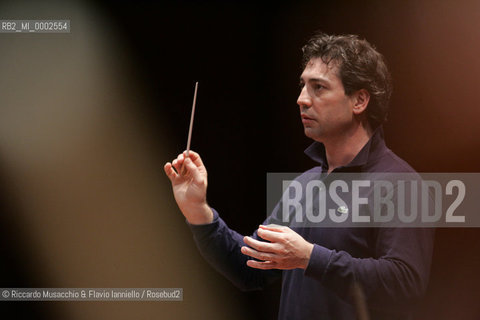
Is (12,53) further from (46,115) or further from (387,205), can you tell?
(387,205)

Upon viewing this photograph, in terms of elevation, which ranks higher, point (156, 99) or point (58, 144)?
point (156, 99)

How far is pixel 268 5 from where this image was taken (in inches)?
77.2

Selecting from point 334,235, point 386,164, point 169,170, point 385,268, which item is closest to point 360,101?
point 386,164

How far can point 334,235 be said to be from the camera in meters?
1.54

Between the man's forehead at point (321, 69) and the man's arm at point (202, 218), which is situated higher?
the man's forehead at point (321, 69)

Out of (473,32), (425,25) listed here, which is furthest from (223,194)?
(473,32)

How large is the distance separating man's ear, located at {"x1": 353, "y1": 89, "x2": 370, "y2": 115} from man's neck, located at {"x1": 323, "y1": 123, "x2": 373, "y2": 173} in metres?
0.05

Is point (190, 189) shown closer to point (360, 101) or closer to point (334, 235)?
point (334, 235)

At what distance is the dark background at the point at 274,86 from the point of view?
1826 millimetres

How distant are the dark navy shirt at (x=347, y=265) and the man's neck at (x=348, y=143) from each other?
4 cm

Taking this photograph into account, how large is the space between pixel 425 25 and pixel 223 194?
1016 mm

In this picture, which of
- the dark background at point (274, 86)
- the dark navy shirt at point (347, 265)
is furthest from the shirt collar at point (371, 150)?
the dark background at point (274, 86)

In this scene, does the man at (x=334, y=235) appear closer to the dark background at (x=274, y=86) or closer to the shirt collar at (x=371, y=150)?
the shirt collar at (x=371, y=150)
